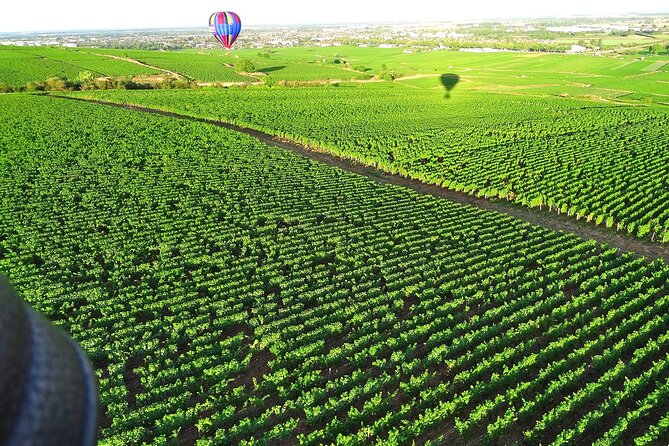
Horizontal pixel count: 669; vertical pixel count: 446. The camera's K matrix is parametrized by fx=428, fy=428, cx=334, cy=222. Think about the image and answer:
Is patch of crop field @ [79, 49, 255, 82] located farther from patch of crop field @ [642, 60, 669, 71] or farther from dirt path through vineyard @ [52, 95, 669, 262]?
patch of crop field @ [642, 60, 669, 71]

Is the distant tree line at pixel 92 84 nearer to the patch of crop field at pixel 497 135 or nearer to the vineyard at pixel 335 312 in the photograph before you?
the patch of crop field at pixel 497 135

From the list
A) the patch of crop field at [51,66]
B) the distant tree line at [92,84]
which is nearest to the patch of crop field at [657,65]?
the distant tree line at [92,84]

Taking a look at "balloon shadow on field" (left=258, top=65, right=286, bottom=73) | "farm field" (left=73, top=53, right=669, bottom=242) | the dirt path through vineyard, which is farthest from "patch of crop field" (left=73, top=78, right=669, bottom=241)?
"balloon shadow on field" (left=258, top=65, right=286, bottom=73)

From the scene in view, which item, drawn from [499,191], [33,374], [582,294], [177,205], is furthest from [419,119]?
[33,374]

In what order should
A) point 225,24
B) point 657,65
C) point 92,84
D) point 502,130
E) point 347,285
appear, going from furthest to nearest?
point 657,65, point 92,84, point 225,24, point 502,130, point 347,285

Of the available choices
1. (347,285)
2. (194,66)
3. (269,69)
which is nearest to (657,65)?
(269,69)

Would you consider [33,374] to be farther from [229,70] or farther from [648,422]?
[229,70]

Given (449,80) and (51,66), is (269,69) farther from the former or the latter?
(51,66)
